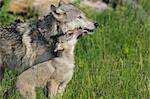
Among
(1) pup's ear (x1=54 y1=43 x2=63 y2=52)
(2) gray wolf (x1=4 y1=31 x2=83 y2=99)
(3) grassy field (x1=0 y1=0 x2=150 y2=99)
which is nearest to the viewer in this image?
(2) gray wolf (x1=4 y1=31 x2=83 y2=99)

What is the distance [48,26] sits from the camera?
8.05m

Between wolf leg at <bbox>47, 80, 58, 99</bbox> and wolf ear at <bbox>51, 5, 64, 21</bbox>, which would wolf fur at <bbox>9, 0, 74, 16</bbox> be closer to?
wolf ear at <bbox>51, 5, 64, 21</bbox>

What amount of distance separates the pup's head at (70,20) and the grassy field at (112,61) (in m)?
0.79

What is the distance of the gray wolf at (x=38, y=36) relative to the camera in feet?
26.1

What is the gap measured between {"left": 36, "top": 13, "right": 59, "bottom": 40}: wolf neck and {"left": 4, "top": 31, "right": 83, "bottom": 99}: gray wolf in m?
0.12

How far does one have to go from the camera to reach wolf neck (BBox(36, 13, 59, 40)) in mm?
7969

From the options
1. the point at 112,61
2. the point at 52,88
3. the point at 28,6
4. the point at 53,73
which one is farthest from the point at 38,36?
the point at 28,6

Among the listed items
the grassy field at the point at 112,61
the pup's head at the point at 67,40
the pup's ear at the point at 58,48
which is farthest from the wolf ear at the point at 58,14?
the grassy field at the point at 112,61

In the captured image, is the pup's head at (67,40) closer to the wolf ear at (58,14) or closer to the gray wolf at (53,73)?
the gray wolf at (53,73)

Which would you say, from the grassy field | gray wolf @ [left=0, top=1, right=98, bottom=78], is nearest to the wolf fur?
the grassy field

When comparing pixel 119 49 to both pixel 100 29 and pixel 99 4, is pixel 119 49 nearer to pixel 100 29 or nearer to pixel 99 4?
pixel 100 29

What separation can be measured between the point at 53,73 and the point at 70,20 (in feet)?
2.11

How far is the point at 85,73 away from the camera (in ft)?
29.6

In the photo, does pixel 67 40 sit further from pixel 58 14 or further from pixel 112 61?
pixel 112 61
